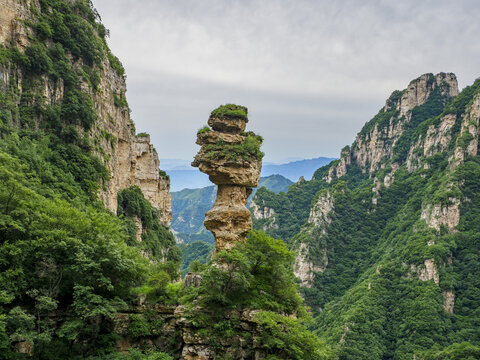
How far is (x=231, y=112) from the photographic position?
30.0 m

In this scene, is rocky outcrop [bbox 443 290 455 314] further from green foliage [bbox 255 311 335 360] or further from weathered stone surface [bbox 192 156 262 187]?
green foliage [bbox 255 311 335 360]

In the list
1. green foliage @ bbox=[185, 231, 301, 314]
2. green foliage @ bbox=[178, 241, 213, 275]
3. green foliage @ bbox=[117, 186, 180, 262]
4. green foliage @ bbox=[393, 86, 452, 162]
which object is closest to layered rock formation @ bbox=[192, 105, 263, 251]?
green foliage @ bbox=[185, 231, 301, 314]

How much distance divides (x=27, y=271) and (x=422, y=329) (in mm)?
81327

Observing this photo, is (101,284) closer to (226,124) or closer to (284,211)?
(226,124)

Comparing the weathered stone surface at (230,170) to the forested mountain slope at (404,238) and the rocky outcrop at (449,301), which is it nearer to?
the forested mountain slope at (404,238)

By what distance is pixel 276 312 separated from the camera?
23734mm

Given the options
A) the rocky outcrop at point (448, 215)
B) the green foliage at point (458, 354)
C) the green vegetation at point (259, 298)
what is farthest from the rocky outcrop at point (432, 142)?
the green vegetation at point (259, 298)

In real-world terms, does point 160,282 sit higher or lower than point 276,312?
higher

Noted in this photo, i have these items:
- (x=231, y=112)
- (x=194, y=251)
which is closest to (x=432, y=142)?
(x=194, y=251)

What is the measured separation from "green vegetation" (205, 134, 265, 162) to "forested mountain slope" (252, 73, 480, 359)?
168 ft

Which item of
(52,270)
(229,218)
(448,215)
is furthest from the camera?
(448,215)

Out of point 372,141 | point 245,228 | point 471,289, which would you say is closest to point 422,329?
point 471,289

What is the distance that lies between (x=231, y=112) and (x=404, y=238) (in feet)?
342

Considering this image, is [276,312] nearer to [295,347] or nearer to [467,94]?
[295,347]
